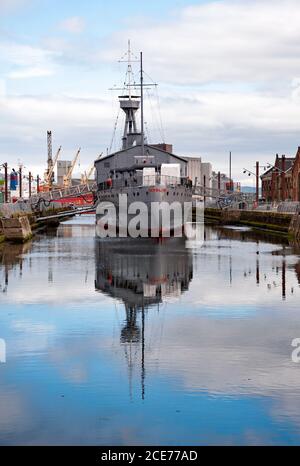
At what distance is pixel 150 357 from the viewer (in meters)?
19.8

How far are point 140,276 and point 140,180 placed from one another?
43868 millimetres

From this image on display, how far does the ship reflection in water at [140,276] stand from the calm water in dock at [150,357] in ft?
0.36

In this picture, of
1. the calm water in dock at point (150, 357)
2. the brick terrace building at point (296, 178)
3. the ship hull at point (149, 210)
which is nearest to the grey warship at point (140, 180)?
the ship hull at point (149, 210)

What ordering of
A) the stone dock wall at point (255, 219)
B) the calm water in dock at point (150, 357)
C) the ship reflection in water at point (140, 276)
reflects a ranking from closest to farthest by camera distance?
1. the calm water in dock at point (150, 357)
2. the ship reflection in water at point (140, 276)
3. the stone dock wall at point (255, 219)

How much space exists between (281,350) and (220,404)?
568 cm

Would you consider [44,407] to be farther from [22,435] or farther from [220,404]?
[220,404]

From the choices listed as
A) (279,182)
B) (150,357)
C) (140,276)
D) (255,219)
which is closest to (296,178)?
(279,182)

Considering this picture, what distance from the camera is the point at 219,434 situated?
1366 centimetres

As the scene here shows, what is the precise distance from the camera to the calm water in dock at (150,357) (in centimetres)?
1409

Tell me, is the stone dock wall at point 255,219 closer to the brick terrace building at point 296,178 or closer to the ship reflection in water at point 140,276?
→ the brick terrace building at point 296,178

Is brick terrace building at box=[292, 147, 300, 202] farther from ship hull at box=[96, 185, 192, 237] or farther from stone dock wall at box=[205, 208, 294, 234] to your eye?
ship hull at box=[96, 185, 192, 237]

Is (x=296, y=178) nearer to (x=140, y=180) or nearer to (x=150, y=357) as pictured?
(x=140, y=180)

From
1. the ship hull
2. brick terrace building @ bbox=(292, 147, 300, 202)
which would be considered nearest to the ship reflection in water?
the ship hull

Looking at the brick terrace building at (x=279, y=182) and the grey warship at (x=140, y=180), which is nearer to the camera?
the grey warship at (x=140, y=180)
